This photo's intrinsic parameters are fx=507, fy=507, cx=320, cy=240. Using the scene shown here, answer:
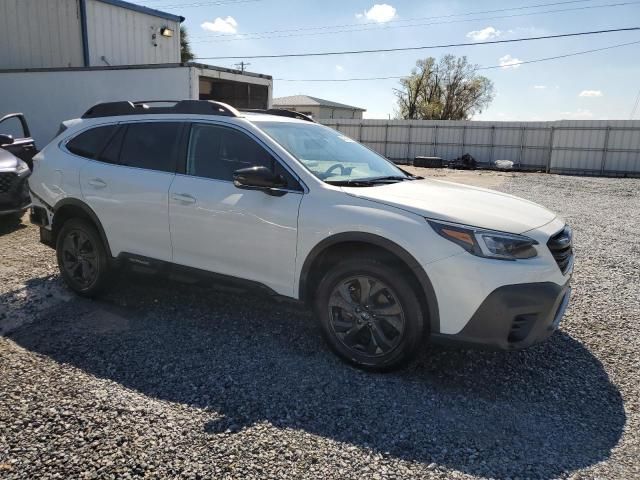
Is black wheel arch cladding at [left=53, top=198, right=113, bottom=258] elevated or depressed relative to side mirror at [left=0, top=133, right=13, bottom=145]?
depressed

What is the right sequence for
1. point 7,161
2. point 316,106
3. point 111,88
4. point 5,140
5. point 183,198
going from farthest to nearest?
point 316,106 < point 111,88 < point 5,140 < point 7,161 < point 183,198

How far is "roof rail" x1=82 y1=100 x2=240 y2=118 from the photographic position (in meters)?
4.15

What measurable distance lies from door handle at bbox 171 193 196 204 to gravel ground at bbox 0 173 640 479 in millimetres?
1071

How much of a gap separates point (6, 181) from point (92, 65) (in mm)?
7575

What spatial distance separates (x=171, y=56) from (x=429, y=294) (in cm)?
1440

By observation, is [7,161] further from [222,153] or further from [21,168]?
[222,153]

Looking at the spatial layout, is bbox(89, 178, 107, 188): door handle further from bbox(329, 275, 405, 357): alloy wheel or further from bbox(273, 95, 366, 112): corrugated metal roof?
bbox(273, 95, 366, 112): corrugated metal roof

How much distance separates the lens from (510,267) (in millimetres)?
3021

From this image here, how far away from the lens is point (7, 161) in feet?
24.2

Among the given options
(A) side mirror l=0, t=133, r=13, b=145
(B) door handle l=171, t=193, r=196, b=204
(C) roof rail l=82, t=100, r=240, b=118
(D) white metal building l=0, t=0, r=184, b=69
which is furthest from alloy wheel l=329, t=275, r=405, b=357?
(D) white metal building l=0, t=0, r=184, b=69

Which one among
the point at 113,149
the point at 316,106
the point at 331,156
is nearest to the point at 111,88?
the point at 113,149

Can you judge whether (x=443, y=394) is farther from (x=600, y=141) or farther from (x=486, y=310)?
(x=600, y=141)

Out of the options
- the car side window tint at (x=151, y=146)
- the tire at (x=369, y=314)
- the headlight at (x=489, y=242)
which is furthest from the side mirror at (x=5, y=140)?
the headlight at (x=489, y=242)

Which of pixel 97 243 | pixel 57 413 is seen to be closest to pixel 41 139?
pixel 97 243
